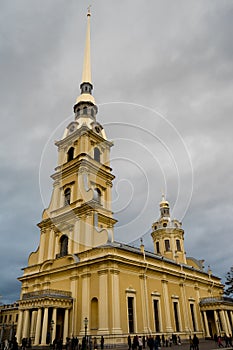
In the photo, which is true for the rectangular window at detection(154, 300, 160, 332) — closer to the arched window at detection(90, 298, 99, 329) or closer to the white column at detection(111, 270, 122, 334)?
the white column at detection(111, 270, 122, 334)

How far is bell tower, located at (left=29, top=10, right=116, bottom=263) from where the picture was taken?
30.5 metres

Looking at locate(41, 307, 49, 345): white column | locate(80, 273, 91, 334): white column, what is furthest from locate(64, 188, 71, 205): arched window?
locate(41, 307, 49, 345): white column

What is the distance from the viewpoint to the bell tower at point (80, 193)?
30453mm

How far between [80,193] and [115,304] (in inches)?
512

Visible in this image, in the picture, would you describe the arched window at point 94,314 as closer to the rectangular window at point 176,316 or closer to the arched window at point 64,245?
the arched window at point 64,245

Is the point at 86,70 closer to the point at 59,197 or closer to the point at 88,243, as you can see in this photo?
the point at 59,197

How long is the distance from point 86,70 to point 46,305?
112ft

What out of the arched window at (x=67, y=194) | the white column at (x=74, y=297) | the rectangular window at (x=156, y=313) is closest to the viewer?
the white column at (x=74, y=297)

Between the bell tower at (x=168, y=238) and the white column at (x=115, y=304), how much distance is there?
25238 millimetres

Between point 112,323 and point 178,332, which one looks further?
point 178,332

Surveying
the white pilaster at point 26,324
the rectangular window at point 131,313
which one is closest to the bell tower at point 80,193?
the rectangular window at point 131,313

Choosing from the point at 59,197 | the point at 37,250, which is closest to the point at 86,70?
the point at 59,197

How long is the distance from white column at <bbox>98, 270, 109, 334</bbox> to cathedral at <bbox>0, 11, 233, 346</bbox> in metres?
0.08

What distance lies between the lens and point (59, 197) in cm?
3622
